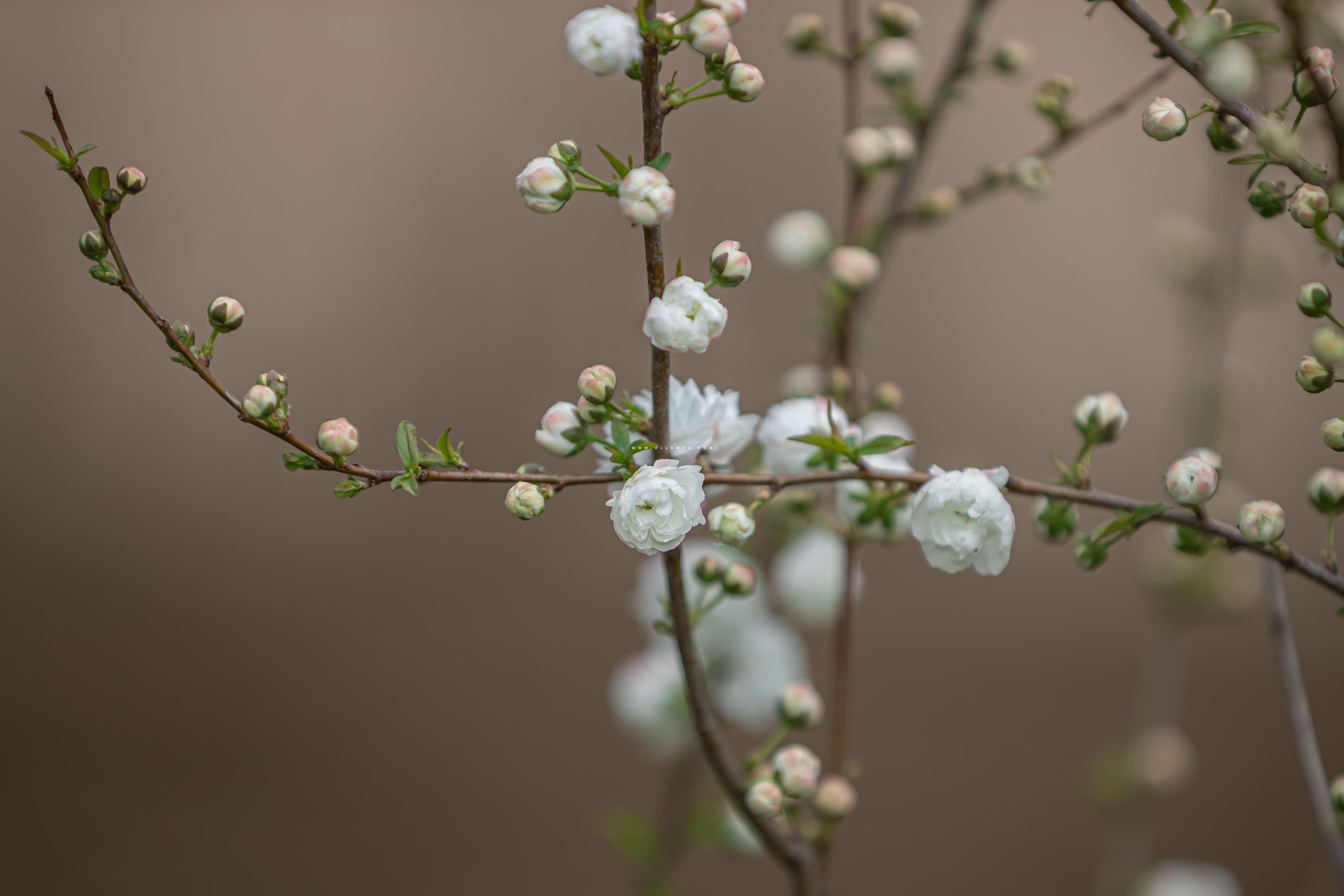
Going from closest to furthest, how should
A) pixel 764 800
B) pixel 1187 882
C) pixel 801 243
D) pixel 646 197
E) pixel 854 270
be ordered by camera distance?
pixel 646 197 → pixel 764 800 → pixel 854 270 → pixel 801 243 → pixel 1187 882

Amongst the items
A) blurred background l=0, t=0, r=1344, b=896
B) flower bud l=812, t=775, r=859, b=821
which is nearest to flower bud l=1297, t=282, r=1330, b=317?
flower bud l=812, t=775, r=859, b=821

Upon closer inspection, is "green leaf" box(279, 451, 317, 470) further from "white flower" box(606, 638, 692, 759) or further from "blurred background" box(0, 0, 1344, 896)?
"blurred background" box(0, 0, 1344, 896)

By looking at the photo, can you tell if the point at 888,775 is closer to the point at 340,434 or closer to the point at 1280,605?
the point at 1280,605

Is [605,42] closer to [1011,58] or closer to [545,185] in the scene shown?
[545,185]

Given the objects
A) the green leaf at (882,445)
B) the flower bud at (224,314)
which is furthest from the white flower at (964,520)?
the flower bud at (224,314)

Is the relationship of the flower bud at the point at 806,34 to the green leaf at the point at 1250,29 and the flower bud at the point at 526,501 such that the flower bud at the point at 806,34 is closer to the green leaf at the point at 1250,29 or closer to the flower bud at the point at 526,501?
the green leaf at the point at 1250,29

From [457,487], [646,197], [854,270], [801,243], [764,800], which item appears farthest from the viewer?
[457,487]

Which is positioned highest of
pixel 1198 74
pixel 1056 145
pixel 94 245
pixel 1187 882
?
pixel 1056 145

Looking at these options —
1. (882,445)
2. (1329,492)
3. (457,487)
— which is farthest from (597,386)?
(457,487)
